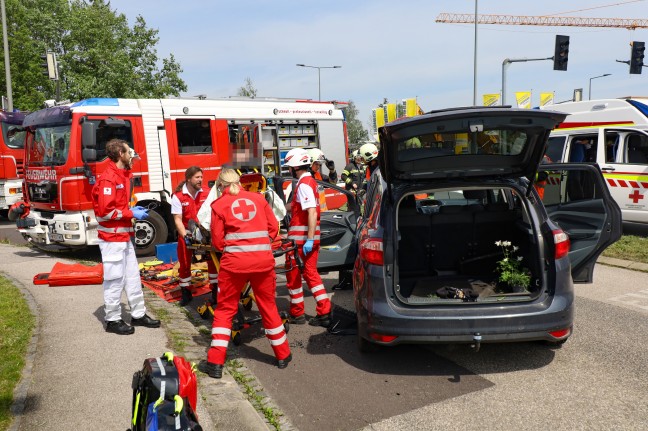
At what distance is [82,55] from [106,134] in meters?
21.4

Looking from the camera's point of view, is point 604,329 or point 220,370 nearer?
point 220,370

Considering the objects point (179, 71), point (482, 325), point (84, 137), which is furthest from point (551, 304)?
point (179, 71)

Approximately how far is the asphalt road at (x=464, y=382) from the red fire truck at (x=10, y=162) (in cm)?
1176

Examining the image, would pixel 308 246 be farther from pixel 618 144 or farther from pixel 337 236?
pixel 618 144

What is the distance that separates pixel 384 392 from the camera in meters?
4.07

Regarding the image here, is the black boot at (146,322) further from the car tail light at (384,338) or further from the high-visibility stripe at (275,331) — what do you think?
the car tail light at (384,338)

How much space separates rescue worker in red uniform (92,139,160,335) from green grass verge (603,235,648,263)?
732 cm

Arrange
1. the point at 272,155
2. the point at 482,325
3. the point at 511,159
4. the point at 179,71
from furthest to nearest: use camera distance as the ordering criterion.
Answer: the point at 179,71 < the point at 272,155 < the point at 511,159 < the point at 482,325

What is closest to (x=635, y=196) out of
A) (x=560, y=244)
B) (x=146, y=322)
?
(x=560, y=244)

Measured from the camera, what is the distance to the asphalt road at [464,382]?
361 cm

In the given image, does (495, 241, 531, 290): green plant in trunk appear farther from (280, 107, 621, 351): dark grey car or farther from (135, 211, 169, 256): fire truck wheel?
(135, 211, 169, 256): fire truck wheel

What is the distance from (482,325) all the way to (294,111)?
9.47 meters

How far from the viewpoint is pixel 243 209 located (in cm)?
441

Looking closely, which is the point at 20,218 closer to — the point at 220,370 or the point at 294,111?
the point at 294,111
